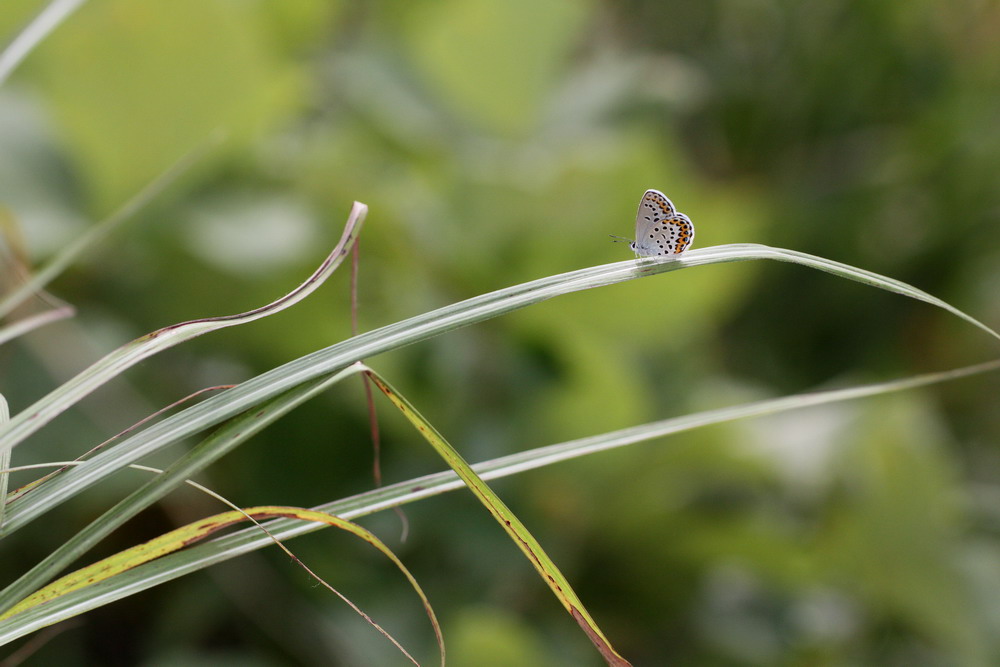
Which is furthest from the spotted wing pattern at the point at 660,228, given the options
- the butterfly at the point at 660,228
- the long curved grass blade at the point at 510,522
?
the long curved grass blade at the point at 510,522

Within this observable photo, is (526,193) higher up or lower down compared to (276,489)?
higher up

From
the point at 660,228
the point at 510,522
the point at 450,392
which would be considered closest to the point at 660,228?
the point at 660,228

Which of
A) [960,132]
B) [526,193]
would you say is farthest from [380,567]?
[960,132]

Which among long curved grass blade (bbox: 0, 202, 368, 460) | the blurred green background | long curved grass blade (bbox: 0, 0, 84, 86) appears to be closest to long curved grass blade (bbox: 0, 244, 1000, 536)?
long curved grass blade (bbox: 0, 202, 368, 460)

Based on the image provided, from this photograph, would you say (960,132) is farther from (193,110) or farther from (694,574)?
(193,110)

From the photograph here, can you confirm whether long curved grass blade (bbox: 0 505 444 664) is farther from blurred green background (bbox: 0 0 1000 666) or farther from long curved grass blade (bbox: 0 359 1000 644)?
blurred green background (bbox: 0 0 1000 666)

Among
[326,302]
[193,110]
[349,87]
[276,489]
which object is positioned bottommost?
[276,489]
